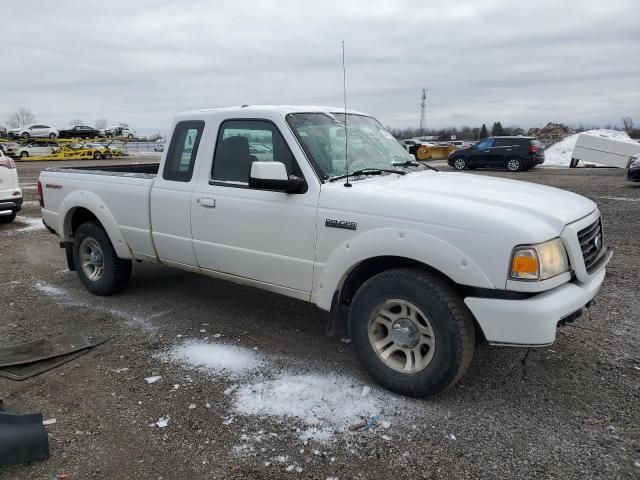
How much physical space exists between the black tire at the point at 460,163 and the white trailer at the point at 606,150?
553 centimetres

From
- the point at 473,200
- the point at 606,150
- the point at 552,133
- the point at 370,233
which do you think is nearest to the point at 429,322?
the point at 370,233

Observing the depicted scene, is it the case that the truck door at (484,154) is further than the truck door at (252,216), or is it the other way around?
the truck door at (484,154)

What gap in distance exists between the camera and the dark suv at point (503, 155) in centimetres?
2441

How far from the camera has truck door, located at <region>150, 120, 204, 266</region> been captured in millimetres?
4621

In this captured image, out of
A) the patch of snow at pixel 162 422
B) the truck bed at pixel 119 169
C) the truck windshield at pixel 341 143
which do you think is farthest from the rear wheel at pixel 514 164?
the patch of snow at pixel 162 422

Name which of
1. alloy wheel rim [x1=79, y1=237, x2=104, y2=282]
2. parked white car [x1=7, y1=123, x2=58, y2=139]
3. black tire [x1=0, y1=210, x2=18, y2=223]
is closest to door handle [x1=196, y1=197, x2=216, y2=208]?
alloy wheel rim [x1=79, y1=237, x2=104, y2=282]

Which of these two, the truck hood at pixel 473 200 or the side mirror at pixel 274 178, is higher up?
the side mirror at pixel 274 178

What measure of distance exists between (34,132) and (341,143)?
46.8 m

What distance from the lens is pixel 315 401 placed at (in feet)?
11.4

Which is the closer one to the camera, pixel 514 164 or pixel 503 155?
pixel 514 164

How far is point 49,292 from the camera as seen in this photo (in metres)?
5.97

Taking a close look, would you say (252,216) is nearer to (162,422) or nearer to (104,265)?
(162,422)

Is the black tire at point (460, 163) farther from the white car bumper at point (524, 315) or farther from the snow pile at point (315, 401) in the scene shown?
the white car bumper at point (524, 315)

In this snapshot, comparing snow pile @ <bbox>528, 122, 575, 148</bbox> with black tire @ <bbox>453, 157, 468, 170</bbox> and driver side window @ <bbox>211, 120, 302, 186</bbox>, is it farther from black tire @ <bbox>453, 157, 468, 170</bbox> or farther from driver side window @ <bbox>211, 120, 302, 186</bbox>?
driver side window @ <bbox>211, 120, 302, 186</bbox>
